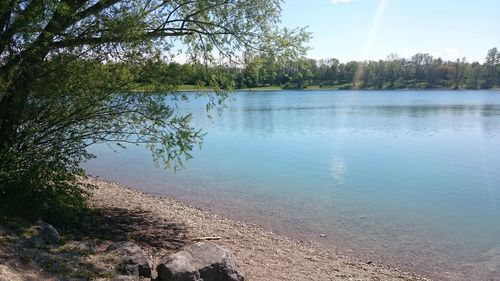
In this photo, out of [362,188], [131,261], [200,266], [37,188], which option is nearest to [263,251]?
[200,266]

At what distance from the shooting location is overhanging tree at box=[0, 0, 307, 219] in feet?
29.1

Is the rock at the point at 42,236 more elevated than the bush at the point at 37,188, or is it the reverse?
the bush at the point at 37,188

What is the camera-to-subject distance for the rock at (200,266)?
7.04 m

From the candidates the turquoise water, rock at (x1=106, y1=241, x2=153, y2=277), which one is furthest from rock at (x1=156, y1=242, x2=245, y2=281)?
the turquoise water

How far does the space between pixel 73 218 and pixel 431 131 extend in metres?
39.1

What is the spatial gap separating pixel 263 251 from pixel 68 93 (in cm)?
572

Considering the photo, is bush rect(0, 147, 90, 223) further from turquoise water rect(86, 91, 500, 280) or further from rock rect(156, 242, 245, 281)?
turquoise water rect(86, 91, 500, 280)

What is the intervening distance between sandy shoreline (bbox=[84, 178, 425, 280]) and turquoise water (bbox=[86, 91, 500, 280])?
1.07m

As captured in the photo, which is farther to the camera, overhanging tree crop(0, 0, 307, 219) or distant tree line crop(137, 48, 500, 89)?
distant tree line crop(137, 48, 500, 89)

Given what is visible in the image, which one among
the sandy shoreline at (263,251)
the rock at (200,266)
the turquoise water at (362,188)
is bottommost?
the turquoise water at (362,188)

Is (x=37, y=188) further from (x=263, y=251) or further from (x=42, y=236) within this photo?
(x=263, y=251)

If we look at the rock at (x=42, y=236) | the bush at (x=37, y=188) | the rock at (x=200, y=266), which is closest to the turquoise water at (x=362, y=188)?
the rock at (x=200, y=266)

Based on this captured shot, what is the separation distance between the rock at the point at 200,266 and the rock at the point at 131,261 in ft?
0.98

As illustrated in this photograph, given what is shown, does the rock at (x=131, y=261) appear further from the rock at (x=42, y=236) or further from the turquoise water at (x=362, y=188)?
the turquoise water at (x=362, y=188)
